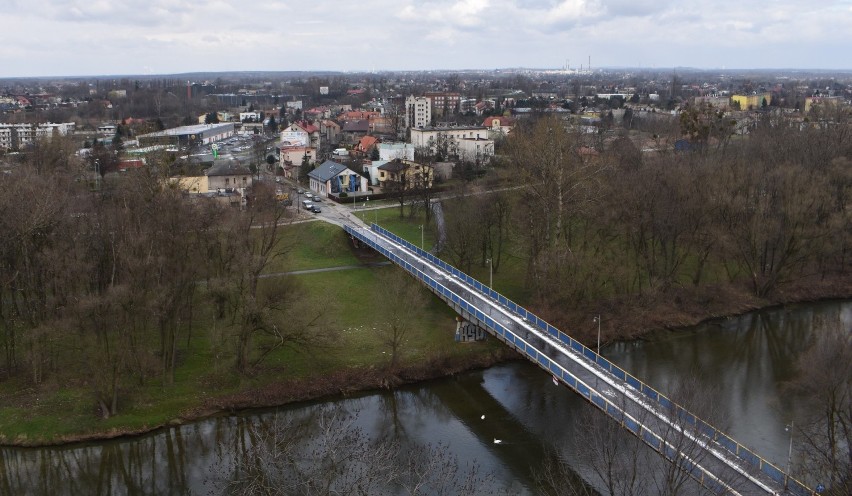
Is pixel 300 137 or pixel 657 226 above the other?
pixel 300 137

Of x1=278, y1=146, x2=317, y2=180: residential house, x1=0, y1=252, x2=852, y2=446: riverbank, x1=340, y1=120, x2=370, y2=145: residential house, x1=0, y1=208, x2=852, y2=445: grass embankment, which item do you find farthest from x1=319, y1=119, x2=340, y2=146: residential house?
x1=0, y1=252, x2=852, y2=446: riverbank

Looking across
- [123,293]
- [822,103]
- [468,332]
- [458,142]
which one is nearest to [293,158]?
[458,142]

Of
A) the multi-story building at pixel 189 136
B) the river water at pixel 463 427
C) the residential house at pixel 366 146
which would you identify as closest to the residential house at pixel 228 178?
the residential house at pixel 366 146

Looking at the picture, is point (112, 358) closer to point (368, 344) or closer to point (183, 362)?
point (183, 362)

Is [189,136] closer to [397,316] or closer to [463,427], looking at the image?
[397,316]

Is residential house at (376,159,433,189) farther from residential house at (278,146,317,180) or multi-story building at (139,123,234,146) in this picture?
multi-story building at (139,123,234,146)
